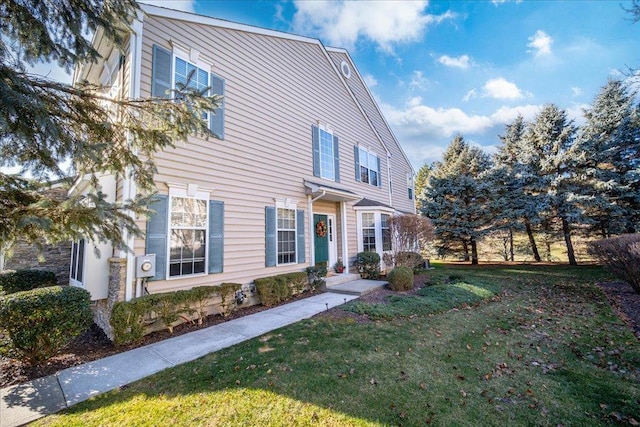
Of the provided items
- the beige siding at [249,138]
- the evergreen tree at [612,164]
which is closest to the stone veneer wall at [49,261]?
the beige siding at [249,138]

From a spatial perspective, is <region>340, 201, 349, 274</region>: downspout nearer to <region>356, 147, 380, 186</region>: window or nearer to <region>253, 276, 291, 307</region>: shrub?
<region>356, 147, 380, 186</region>: window

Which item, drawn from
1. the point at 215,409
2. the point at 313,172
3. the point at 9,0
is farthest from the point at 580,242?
the point at 9,0

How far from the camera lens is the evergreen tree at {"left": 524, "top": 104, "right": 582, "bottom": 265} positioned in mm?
13984

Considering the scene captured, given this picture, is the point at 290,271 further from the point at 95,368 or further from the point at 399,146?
the point at 399,146

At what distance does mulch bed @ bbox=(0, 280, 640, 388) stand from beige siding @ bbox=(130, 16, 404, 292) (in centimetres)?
87

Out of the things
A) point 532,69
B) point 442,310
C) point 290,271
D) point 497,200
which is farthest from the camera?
point 497,200

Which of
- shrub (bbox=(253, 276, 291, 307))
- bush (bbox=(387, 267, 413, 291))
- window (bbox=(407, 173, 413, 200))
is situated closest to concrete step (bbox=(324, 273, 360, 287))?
bush (bbox=(387, 267, 413, 291))

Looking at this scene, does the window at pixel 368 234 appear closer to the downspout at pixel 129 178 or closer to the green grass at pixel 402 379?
the green grass at pixel 402 379

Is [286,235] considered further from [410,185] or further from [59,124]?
[410,185]

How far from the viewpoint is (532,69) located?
1118cm

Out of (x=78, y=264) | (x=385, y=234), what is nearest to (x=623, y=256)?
(x=385, y=234)

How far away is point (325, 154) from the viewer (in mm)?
10516

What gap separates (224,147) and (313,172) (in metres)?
3.65

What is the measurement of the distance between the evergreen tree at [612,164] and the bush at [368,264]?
1186 cm
